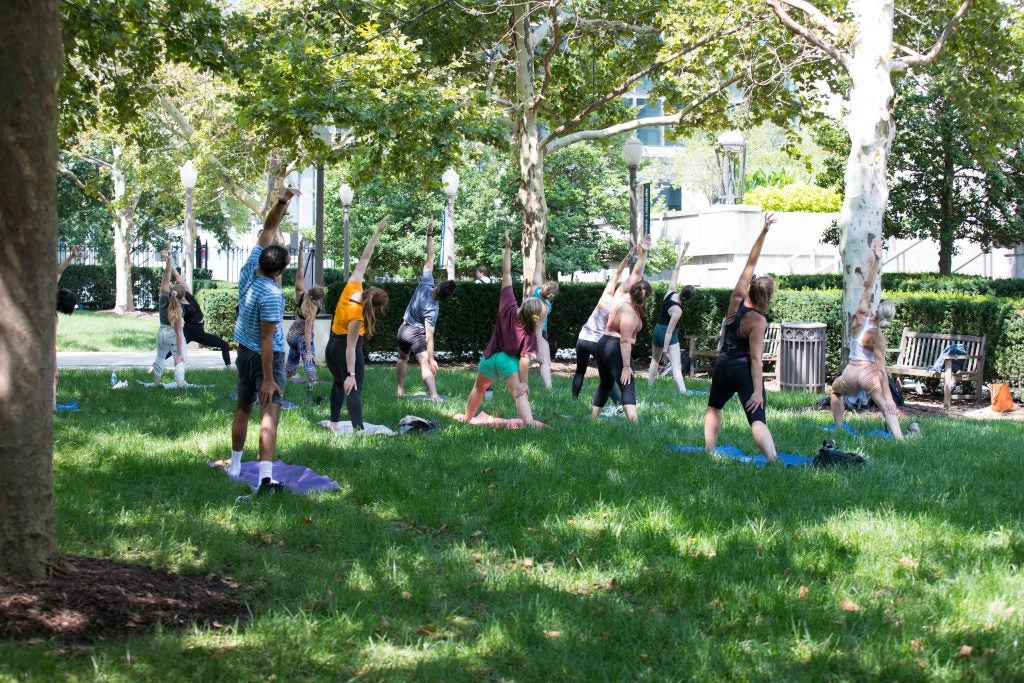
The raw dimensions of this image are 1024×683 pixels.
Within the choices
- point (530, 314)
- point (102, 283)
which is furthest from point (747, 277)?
point (102, 283)

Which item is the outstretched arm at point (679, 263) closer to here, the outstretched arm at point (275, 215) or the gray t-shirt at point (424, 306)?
the gray t-shirt at point (424, 306)

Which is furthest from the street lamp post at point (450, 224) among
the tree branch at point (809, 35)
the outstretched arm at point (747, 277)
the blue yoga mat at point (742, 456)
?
the outstretched arm at point (747, 277)

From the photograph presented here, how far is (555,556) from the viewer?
5836 mm

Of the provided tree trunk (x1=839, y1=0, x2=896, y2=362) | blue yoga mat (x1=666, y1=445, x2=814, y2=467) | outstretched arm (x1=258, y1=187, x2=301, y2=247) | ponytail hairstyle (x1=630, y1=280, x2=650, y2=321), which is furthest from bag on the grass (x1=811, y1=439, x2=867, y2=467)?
tree trunk (x1=839, y1=0, x2=896, y2=362)

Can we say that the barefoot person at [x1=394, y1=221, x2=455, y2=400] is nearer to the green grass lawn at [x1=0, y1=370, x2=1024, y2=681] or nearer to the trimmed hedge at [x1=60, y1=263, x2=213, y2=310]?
the green grass lawn at [x1=0, y1=370, x2=1024, y2=681]

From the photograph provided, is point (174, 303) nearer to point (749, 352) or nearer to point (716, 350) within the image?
point (749, 352)

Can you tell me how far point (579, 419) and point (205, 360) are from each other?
37.3 ft

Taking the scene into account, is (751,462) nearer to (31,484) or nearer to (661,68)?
(31,484)

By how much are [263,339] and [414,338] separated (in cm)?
538

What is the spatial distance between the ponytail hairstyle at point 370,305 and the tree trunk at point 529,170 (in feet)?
27.4

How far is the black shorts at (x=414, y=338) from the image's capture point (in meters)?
12.3

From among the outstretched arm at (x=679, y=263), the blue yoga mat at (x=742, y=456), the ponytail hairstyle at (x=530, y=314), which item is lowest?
the blue yoga mat at (x=742, y=456)

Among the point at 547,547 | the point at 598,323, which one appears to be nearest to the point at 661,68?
the point at 598,323

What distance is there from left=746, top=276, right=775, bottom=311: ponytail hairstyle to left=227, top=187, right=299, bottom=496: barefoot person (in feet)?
11.6
